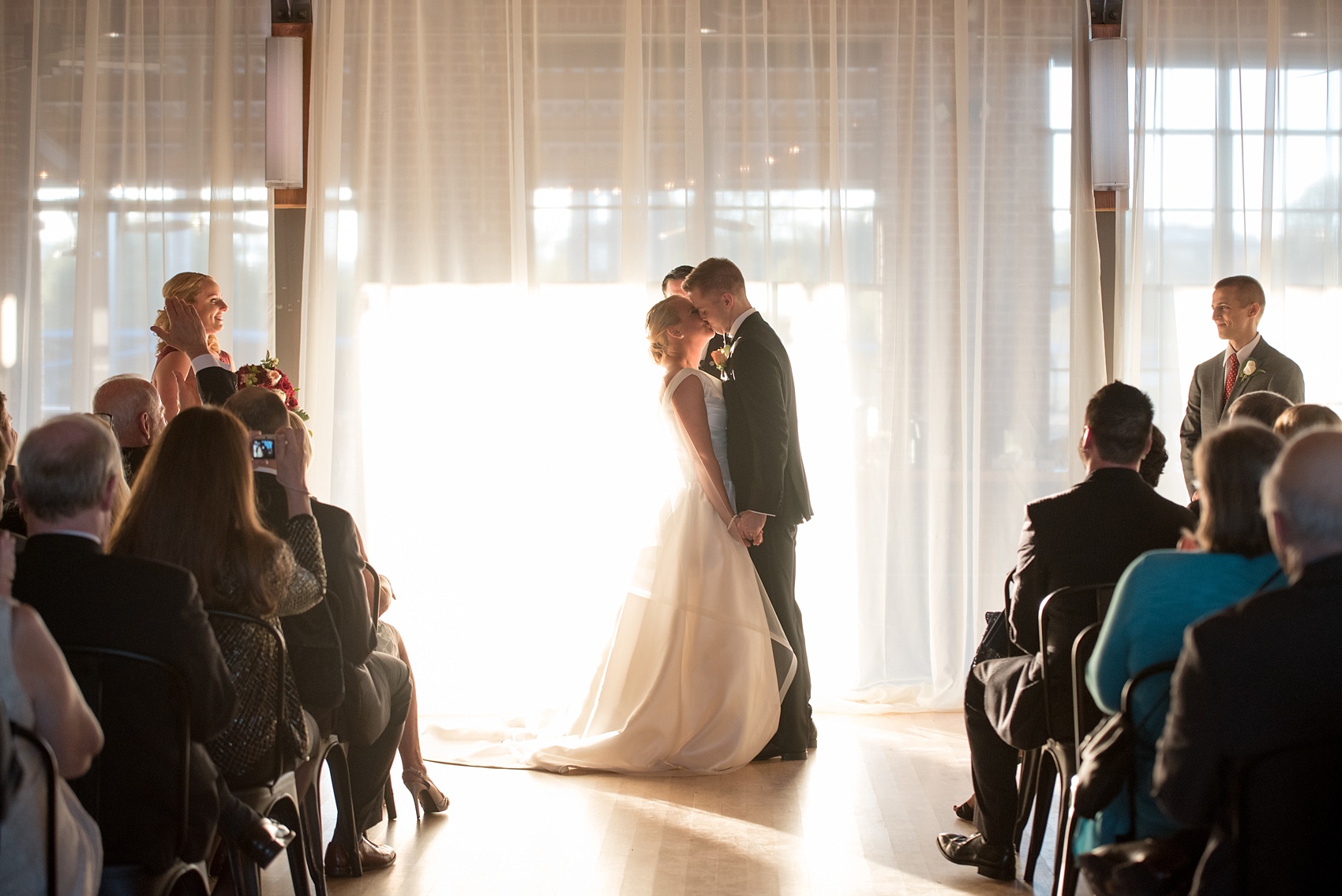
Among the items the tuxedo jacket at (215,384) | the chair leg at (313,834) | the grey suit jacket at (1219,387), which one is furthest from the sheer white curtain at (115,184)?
the grey suit jacket at (1219,387)

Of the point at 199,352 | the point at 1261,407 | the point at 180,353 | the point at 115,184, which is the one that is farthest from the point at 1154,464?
the point at 115,184

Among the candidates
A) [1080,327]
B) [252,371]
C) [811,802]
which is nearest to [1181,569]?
[811,802]

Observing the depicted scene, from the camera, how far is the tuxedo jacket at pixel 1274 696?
1660 millimetres

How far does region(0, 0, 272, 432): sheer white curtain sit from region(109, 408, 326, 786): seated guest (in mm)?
3293

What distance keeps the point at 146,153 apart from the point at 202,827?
4.24 m

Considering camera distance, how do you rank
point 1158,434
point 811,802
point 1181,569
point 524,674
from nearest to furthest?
point 1181,569
point 1158,434
point 811,802
point 524,674

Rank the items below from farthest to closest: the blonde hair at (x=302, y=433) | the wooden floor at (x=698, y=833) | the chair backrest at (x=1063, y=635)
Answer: the wooden floor at (x=698, y=833)
the blonde hair at (x=302, y=433)
the chair backrest at (x=1063, y=635)

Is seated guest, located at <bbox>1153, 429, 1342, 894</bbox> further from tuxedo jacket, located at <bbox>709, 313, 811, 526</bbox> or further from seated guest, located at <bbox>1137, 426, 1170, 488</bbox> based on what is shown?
tuxedo jacket, located at <bbox>709, 313, 811, 526</bbox>

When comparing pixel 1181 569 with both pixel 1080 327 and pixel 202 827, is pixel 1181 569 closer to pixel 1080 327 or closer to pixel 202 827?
pixel 202 827

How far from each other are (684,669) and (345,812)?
5.02 feet

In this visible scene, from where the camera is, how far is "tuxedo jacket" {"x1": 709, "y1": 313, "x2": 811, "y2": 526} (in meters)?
4.52

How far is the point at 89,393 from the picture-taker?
18.3ft

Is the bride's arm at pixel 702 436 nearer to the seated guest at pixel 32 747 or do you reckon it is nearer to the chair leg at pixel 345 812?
the chair leg at pixel 345 812

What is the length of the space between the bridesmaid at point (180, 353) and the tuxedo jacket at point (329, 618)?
165 centimetres
